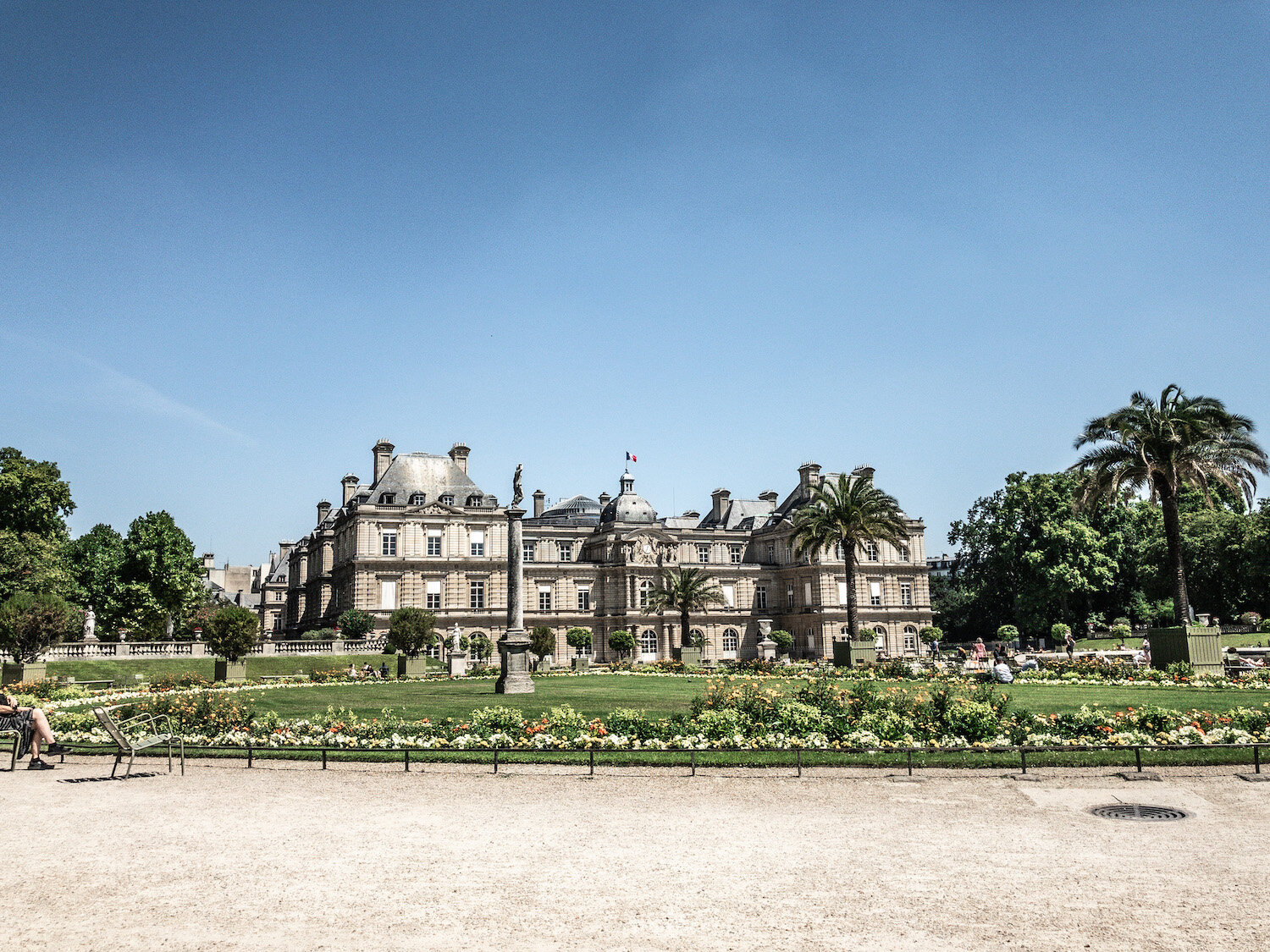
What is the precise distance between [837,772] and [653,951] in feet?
25.8

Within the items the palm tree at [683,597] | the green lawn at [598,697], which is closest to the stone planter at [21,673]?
the green lawn at [598,697]

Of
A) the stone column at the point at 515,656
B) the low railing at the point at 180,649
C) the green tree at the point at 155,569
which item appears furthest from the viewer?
the green tree at the point at 155,569

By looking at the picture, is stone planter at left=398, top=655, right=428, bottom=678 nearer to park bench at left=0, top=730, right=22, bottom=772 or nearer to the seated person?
park bench at left=0, top=730, right=22, bottom=772

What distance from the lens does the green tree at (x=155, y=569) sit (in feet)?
183

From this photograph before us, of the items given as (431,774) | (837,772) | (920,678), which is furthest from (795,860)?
(920,678)

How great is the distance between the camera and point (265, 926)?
6.84 metres

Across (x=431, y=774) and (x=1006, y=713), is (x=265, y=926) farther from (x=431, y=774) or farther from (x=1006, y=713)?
(x=1006, y=713)

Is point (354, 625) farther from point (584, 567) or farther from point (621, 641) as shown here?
point (584, 567)

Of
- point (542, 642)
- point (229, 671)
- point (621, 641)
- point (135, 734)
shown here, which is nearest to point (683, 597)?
point (621, 641)

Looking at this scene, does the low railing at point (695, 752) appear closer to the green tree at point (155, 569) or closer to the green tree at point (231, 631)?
the green tree at point (231, 631)

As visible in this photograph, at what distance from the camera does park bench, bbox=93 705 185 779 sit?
1352 centimetres

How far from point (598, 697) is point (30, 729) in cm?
1465

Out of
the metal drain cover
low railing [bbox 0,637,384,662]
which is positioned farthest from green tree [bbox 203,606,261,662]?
the metal drain cover

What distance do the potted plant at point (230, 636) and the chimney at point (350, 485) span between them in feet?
115
